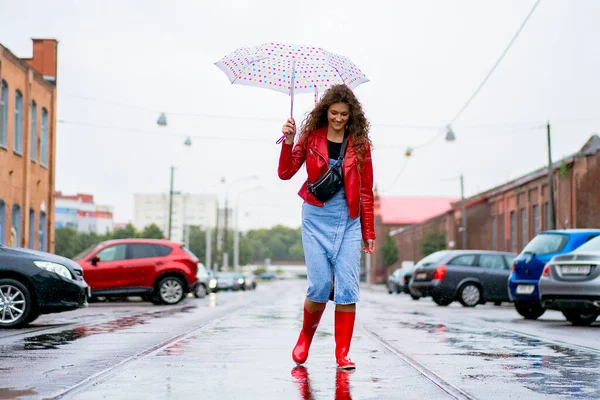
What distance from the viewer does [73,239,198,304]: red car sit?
23.1 m

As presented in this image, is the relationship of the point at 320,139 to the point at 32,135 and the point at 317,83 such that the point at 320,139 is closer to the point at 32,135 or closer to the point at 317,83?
the point at 317,83

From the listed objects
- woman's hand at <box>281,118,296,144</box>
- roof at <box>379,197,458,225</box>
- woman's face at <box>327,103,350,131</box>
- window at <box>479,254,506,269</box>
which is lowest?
window at <box>479,254,506,269</box>

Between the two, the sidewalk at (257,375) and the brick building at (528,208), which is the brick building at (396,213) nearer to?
the brick building at (528,208)

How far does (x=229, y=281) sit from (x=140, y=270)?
117 feet

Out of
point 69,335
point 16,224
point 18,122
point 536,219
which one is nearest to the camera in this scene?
point 69,335

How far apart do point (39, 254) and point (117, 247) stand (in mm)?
10972

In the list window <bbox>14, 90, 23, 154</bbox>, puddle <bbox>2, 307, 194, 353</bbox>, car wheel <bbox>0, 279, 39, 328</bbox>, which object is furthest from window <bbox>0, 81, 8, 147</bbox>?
car wheel <bbox>0, 279, 39, 328</bbox>

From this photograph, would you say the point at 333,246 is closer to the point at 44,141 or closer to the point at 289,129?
the point at 289,129

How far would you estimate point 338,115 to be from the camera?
7.11 meters

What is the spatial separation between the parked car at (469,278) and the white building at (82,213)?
14295 cm

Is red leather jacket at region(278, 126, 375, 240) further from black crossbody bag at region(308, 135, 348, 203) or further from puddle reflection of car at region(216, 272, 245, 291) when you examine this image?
puddle reflection of car at region(216, 272, 245, 291)

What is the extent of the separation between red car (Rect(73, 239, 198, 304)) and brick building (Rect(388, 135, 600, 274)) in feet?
70.3

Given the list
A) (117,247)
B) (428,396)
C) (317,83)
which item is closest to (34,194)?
(117,247)

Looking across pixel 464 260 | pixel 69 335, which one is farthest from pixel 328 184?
pixel 464 260
